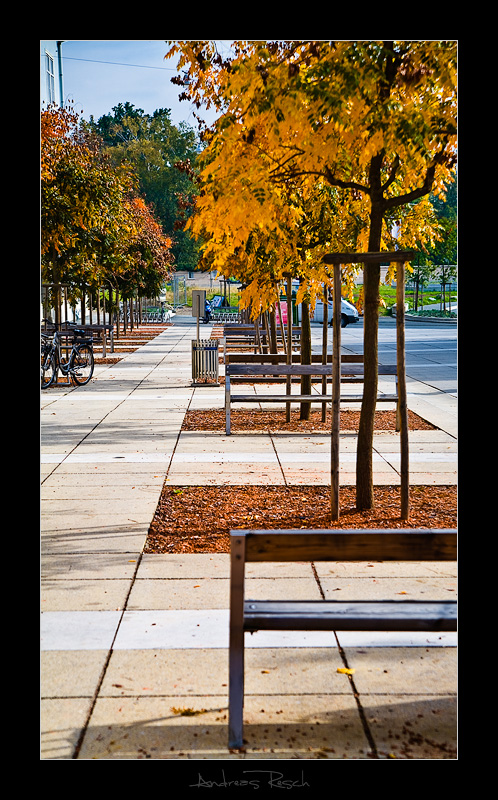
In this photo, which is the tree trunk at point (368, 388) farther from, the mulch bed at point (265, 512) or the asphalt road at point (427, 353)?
the asphalt road at point (427, 353)

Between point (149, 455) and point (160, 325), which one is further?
point (160, 325)

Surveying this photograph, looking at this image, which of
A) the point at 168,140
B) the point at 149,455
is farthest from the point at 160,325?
the point at 149,455

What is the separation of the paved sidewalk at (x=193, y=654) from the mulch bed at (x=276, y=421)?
312 centimetres

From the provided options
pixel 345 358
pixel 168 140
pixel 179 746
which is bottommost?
pixel 179 746

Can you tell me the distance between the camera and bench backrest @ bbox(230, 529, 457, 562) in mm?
3705

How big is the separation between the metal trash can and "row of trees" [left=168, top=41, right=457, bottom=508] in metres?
7.35

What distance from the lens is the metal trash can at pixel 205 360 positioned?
17.6 metres

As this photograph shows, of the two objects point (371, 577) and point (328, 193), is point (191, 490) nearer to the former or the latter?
point (371, 577)

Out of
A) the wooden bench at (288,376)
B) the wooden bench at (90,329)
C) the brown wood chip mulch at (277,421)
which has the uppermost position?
the wooden bench at (90,329)

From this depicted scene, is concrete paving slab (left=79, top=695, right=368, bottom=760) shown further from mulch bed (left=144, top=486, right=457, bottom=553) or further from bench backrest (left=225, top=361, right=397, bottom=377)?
bench backrest (left=225, top=361, right=397, bottom=377)

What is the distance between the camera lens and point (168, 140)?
57.7 metres

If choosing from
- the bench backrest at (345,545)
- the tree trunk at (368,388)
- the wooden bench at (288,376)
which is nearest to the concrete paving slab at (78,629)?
the bench backrest at (345,545)

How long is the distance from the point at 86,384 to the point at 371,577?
13.2 meters

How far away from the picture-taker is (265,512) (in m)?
7.56
